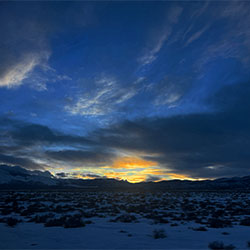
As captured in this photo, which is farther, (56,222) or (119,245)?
(56,222)

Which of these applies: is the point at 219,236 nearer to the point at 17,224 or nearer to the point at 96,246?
the point at 96,246

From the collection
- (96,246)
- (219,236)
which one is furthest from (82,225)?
(219,236)

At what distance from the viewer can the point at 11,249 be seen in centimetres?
859

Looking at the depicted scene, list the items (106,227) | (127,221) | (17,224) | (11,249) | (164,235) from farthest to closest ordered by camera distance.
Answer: (127,221), (17,224), (106,227), (164,235), (11,249)

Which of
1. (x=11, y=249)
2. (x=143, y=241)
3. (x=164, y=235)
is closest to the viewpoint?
(x=11, y=249)

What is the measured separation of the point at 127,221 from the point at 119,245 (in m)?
6.08

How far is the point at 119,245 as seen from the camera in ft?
29.8

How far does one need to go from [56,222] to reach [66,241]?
14.0ft

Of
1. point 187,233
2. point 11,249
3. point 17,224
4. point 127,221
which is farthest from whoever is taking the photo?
point 127,221

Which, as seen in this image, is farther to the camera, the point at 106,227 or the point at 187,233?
the point at 106,227

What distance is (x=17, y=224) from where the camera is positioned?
13922 millimetres

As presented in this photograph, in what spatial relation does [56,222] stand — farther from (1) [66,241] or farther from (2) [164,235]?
(2) [164,235]

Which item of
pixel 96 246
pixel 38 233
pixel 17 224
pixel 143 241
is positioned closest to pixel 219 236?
Result: pixel 143 241

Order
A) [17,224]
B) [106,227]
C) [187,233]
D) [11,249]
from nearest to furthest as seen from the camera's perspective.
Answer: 1. [11,249]
2. [187,233]
3. [106,227]
4. [17,224]
